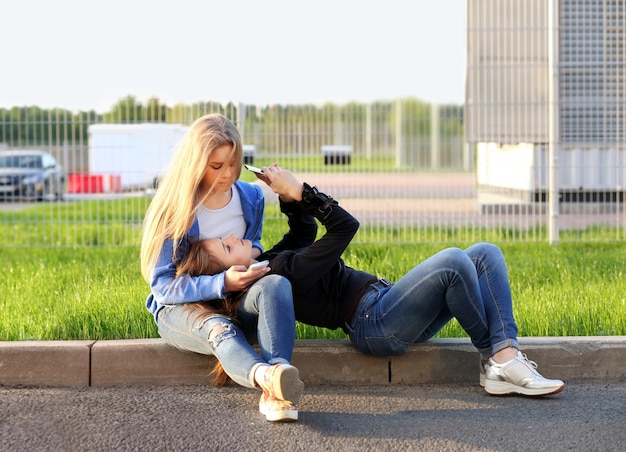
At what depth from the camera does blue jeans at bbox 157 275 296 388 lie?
14.4ft

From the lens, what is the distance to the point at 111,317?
5.74 m

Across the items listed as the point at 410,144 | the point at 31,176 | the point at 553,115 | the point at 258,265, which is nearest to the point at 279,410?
the point at 258,265

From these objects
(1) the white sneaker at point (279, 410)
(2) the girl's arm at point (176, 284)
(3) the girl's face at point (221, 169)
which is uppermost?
(3) the girl's face at point (221, 169)

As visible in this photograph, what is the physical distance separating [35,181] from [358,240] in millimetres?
4646

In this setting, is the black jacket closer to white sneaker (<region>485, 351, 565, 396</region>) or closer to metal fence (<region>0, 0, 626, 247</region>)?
white sneaker (<region>485, 351, 565, 396</region>)

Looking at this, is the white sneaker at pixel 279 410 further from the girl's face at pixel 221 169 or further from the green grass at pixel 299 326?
the green grass at pixel 299 326

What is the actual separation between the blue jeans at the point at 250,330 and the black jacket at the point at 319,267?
0.48 feet

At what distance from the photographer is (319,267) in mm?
4629

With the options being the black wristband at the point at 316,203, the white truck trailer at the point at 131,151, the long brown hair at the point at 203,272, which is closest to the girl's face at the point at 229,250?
the long brown hair at the point at 203,272

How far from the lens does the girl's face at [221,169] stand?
4.64 meters

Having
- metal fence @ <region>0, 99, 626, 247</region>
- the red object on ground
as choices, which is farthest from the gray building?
the red object on ground

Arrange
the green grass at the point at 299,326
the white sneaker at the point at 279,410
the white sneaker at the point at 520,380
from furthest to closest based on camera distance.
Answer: the green grass at the point at 299,326
the white sneaker at the point at 520,380
the white sneaker at the point at 279,410

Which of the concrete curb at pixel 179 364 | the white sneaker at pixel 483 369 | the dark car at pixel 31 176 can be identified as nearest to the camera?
the white sneaker at pixel 483 369

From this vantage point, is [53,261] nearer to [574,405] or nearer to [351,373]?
[351,373]
